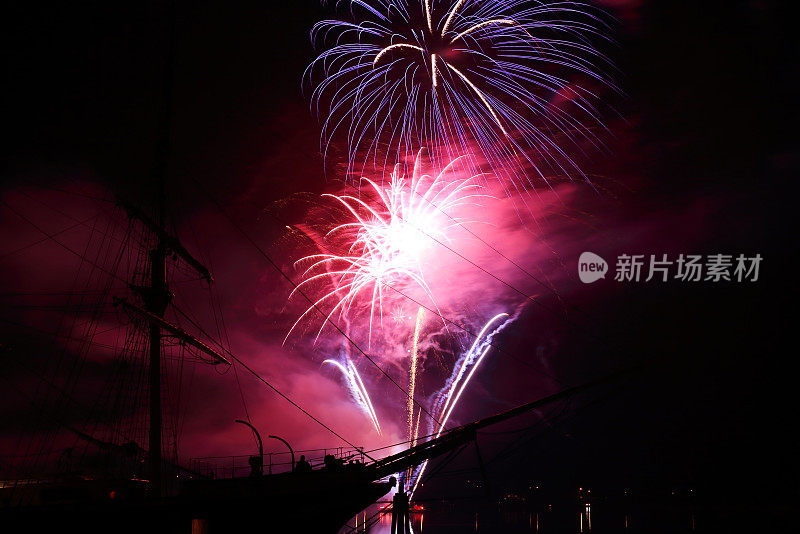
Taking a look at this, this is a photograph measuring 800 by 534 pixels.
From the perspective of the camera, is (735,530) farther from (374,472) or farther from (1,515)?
(1,515)

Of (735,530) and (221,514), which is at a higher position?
(221,514)

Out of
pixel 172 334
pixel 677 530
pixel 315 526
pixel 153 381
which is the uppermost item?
pixel 172 334

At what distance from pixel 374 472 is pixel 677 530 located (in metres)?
90.0

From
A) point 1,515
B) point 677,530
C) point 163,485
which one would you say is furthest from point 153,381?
point 677,530

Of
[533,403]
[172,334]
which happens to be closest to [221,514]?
[172,334]

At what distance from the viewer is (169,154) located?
112 ft

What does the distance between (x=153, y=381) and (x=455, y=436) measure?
16310 millimetres

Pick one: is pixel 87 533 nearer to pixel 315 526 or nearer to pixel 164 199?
pixel 315 526

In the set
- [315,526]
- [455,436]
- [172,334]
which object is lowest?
[315,526]

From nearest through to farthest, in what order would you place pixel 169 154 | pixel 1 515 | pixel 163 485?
pixel 1 515 → pixel 163 485 → pixel 169 154

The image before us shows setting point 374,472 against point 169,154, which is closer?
point 374,472

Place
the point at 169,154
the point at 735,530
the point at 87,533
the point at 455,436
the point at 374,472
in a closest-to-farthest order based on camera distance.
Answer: the point at 87,533, the point at 455,436, the point at 374,472, the point at 169,154, the point at 735,530

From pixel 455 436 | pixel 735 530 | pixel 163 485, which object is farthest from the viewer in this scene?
pixel 735 530

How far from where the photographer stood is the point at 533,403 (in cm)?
2830
